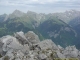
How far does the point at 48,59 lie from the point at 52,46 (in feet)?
63.4

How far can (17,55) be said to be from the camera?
241 feet

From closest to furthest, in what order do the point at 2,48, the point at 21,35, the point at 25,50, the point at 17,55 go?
1. the point at 17,55
2. the point at 25,50
3. the point at 2,48
4. the point at 21,35

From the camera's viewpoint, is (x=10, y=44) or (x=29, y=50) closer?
(x=29, y=50)

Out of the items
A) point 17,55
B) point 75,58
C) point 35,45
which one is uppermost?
point 35,45

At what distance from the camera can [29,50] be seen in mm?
81375

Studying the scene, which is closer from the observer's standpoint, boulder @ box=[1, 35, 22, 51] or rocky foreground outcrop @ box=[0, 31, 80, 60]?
rocky foreground outcrop @ box=[0, 31, 80, 60]

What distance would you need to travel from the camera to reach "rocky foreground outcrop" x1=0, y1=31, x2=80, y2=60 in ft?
243

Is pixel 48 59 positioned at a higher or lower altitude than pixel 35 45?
lower

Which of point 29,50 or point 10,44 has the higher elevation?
point 10,44

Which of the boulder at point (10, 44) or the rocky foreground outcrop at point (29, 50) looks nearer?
the rocky foreground outcrop at point (29, 50)

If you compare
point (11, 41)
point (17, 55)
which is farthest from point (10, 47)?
point (17, 55)

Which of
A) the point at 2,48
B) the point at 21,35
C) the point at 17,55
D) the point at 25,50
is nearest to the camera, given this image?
the point at 17,55

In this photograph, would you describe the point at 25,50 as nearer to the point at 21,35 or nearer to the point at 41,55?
the point at 41,55

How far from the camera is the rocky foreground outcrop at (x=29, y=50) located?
7419 centimetres
